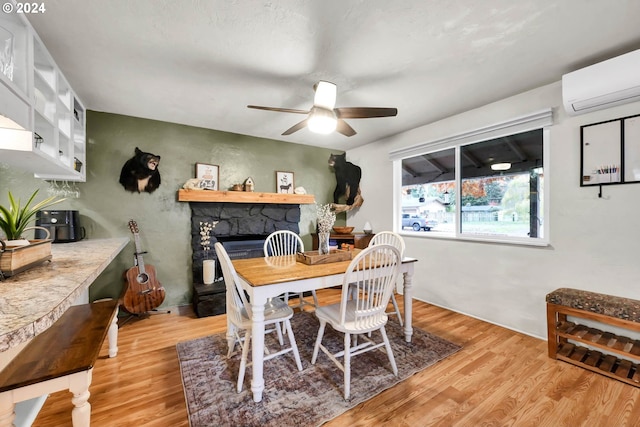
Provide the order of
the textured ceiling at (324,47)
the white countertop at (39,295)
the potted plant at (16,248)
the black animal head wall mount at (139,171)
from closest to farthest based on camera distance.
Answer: the white countertop at (39,295) → the potted plant at (16,248) → the textured ceiling at (324,47) → the black animal head wall mount at (139,171)

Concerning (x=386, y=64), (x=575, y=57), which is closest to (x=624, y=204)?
(x=575, y=57)

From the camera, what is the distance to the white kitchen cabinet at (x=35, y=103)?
129cm

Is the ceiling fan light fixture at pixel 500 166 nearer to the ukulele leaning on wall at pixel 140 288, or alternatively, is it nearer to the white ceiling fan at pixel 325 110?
the white ceiling fan at pixel 325 110

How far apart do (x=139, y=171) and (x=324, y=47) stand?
2.56 meters

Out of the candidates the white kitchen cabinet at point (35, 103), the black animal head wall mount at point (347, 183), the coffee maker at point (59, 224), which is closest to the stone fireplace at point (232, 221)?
the black animal head wall mount at point (347, 183)

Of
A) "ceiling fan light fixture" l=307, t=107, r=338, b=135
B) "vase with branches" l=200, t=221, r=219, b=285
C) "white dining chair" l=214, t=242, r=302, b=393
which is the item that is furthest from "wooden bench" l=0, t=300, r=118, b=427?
"ceiling fan light fixture" l=307, t=107, r=338, b=135

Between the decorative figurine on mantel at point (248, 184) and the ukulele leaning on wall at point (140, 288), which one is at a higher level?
the decorative figurine on mantel at point (248, 184)

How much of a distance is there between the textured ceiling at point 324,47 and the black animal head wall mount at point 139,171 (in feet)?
1.93

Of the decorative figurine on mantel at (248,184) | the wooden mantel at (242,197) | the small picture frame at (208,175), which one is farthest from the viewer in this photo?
the decorative figurine on mantel at (248,184)

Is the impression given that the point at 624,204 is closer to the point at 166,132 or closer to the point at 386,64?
the point at 386,64

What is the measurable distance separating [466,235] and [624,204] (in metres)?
1.24

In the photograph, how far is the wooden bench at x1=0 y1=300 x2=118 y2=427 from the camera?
38.2 inches

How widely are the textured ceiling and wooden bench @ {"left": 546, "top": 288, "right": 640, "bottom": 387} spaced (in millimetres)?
1806

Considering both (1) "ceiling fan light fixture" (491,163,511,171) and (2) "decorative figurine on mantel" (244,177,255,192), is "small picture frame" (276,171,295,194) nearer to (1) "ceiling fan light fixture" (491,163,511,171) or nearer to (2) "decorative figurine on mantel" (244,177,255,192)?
(2) "decorative figurine on mantel" (244,177,255,192)
